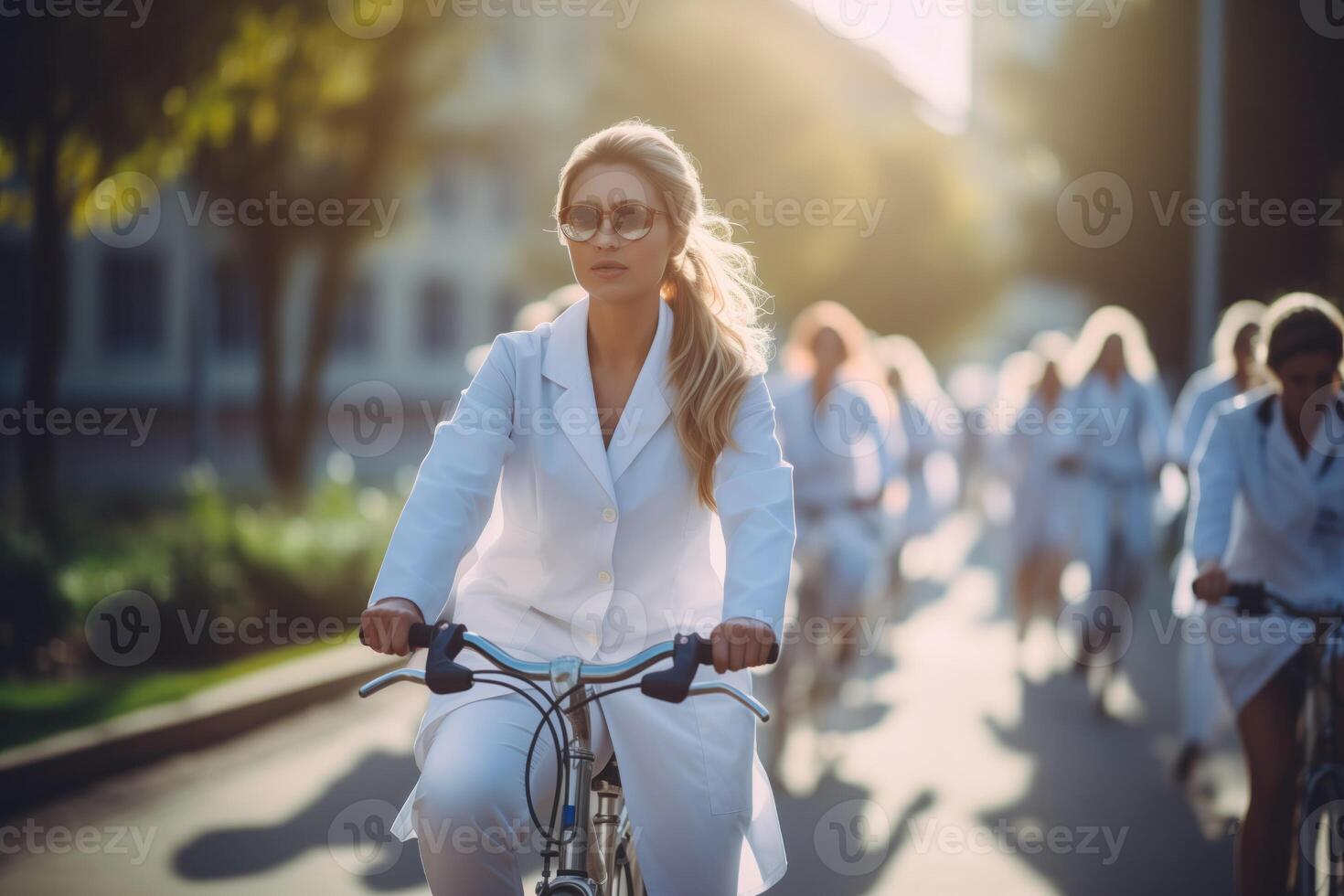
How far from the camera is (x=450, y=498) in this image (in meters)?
3.30

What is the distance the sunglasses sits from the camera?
3.43 metres

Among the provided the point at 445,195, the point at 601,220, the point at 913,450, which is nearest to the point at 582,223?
the point at 601,220

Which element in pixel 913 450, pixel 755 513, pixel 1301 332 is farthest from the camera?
pixel 913 450

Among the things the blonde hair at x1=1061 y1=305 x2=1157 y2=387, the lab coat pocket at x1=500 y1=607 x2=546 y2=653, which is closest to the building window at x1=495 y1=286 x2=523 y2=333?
the blonde hair at x1=1061 y1=305 x2=1157 y2=387

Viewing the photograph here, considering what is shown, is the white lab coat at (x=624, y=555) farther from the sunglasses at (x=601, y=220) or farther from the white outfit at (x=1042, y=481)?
the white outfit at (x=1042, y=481)

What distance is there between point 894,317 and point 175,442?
1967cm

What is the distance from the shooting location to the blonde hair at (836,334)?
872cm

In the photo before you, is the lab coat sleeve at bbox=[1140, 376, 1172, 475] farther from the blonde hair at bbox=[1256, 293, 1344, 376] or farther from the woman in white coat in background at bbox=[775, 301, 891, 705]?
the blonde hair at bbox=[1256, 293, 1344, 376]

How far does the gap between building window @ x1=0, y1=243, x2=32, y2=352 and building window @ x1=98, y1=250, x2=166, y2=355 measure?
3.02 meters

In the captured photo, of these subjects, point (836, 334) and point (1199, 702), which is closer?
point (1199, 702)

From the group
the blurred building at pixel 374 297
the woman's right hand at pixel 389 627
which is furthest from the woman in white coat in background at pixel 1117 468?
the blurred building at pixel 374 297

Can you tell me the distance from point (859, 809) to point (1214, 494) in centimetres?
267

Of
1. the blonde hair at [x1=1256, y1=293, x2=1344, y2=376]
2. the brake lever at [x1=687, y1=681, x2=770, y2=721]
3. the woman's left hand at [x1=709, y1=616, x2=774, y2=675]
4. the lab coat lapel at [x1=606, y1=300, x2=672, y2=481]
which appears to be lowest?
the brake lever at [x1=687, y1=681, x2=770, y2=721]

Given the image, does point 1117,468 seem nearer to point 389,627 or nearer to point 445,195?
point 389,627
